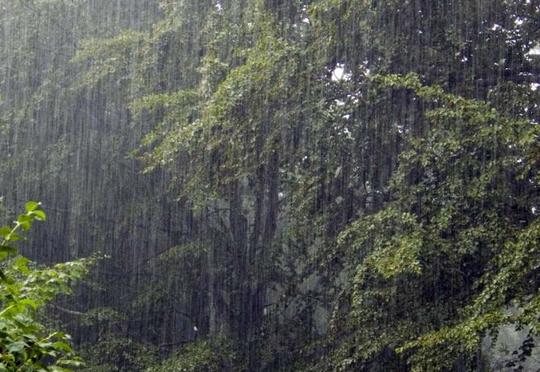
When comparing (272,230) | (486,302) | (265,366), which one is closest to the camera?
(486,302)

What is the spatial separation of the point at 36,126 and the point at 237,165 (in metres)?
4.25

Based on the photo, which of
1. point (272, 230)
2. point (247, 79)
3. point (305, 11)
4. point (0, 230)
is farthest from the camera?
point (272, 230)

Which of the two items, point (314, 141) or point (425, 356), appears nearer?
point (425, 356)

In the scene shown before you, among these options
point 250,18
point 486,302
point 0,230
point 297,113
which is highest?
point 250,18

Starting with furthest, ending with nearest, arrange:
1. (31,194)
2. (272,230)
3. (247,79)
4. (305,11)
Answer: (31,194) → (272,230) → (305,11) → (247,79)

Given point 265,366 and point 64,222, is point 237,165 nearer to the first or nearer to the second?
point 265,366

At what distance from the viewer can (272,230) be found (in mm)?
11305

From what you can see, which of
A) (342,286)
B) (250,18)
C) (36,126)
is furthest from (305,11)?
(36,126)

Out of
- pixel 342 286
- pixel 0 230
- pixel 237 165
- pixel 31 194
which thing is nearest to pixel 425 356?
pixel 342 286

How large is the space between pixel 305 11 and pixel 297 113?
1307mm

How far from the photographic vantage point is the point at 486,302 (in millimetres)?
6840

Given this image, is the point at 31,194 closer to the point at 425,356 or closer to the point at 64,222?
the point at 64,222

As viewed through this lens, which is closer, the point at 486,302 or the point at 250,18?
the point at 486,302

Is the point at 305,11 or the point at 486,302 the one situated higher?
the point at 305,11
